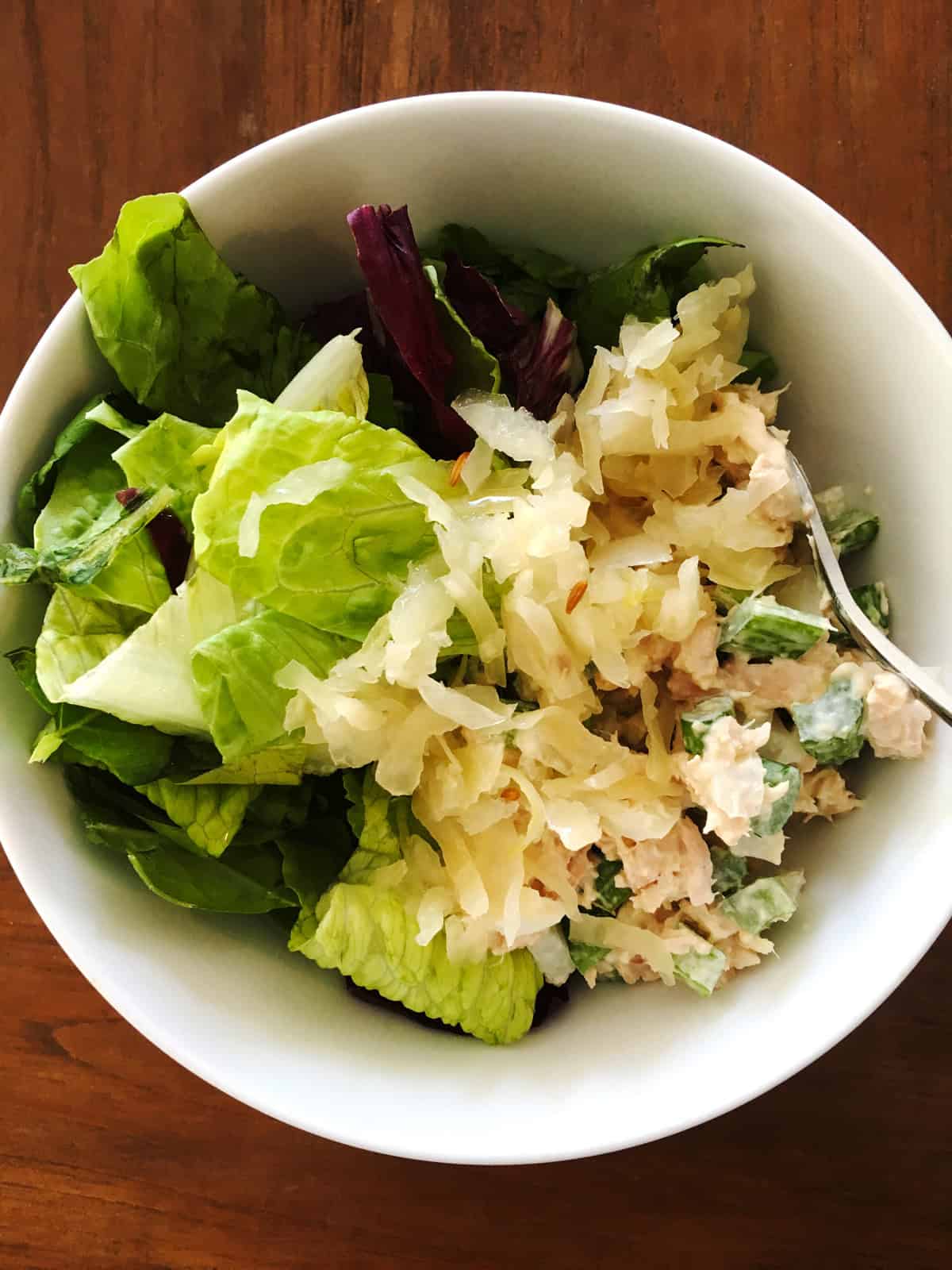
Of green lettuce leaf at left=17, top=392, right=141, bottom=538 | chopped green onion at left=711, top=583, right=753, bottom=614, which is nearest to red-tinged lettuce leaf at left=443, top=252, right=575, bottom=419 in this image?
chopped green onion at left=711, top=583, right=753, bottom=614

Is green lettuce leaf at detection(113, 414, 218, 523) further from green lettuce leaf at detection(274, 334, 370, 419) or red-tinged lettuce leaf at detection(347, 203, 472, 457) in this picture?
red-tinged lettuce leaf at detection(347, 203, 472, 457)

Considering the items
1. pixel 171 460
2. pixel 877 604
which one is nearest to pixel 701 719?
pixel 877 604

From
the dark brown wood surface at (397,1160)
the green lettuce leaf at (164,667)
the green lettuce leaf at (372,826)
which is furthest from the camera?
the dark brown wood surface at (397,1160)

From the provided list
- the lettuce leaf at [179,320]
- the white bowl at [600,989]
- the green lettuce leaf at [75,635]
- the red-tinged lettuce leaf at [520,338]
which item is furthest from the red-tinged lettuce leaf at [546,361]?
the green lettuce leaf at [75,635]

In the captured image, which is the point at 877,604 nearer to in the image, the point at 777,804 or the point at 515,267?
the point at 777,804

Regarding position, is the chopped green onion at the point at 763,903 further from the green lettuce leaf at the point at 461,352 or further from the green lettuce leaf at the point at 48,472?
the green lettuce leaf at the point at 48,472

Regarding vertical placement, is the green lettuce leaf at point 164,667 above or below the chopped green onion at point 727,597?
below
